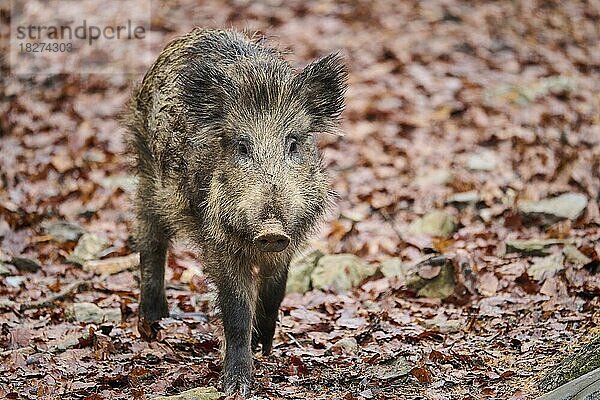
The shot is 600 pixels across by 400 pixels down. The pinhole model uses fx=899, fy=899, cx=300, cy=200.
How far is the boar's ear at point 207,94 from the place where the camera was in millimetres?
5316

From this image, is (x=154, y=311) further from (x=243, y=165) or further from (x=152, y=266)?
(x=243, y=165)

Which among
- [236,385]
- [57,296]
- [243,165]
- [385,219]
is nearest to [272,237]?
[243,165]

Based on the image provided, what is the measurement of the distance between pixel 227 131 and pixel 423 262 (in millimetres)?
2515

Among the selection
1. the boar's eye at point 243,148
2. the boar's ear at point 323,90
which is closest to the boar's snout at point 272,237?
the boar's eye at point 243,148

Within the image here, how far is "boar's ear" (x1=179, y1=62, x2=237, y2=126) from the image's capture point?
5316 mm

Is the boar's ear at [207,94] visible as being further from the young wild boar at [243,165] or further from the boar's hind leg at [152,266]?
the boar's hind leg at [152,266]

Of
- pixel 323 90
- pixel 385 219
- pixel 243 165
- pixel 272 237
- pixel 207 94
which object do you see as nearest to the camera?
pixel 272 237

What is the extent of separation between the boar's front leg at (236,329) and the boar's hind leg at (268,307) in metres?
0.40

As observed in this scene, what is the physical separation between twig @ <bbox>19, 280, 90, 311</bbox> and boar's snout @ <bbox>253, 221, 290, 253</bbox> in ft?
9.41

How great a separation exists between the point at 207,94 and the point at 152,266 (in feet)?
6.02

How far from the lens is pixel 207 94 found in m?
5.38

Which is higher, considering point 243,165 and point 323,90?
point 323,90

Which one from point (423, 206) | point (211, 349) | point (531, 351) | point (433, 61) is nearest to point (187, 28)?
point (433, 61)

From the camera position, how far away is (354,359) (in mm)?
5570
